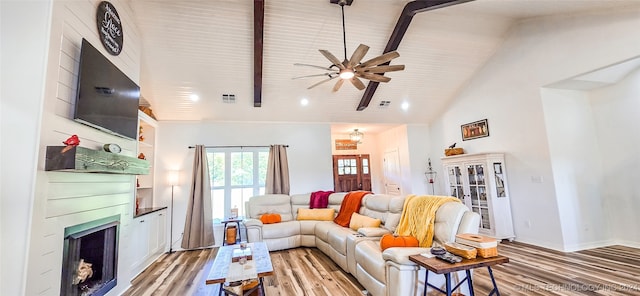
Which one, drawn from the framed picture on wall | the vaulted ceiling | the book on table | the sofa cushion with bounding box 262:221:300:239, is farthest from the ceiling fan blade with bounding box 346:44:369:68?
the framed picture on wall

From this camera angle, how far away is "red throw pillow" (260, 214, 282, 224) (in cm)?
512

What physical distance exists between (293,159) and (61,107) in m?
4.41

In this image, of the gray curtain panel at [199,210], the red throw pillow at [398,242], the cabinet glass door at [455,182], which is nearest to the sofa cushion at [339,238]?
the red throw pillow at [398,242]

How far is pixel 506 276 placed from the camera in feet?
10.7

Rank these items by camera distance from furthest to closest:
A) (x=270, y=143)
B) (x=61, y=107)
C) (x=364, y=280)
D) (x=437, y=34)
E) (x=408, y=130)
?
(x=408, y=130) < (x=270, y=143) < (x=437, y=34) < (x=364, y=280) < (x=61, y=107)

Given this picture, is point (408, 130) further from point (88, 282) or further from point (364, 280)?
point (88, 282)

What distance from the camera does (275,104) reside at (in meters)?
5.88

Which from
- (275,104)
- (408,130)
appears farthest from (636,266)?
(275,104)

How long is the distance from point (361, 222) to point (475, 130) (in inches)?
141

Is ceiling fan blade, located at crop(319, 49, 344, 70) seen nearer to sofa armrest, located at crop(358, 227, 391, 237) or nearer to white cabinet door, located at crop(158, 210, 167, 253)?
sofa armrest, located at crop(358, 227, 391, 237)

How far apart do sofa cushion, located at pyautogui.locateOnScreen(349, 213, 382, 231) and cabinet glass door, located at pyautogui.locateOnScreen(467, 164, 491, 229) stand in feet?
8.68

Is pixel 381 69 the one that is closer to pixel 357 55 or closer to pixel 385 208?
pixel 357 55

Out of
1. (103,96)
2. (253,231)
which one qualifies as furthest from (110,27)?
(253,231)

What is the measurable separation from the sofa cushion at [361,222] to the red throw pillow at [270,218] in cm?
152
